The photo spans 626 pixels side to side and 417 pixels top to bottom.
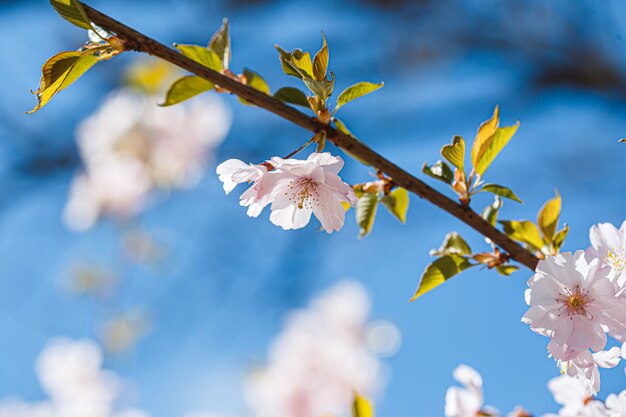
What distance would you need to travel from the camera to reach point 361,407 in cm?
A: 81

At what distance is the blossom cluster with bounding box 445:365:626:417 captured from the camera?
25.0 inches

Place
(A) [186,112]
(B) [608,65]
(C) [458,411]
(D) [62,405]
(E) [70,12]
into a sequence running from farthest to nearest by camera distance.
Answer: (A) [186,112]
(D) [62,405]
(B) [608,65]
(C) [458,411]
(E) [70,12]

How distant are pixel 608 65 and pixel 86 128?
8.16 ft

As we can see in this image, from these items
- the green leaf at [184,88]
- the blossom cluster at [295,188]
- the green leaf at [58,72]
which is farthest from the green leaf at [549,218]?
the green leaf at [58,72]

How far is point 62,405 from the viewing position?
3.34 metres

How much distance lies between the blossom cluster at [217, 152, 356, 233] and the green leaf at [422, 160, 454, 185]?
3.8 inches

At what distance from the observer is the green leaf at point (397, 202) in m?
0.75

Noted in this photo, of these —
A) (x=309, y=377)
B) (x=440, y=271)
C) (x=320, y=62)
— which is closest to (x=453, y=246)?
(x=440, y=271)

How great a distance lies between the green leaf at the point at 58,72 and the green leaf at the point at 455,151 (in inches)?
14.1

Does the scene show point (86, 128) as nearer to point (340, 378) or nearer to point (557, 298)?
point (340, 378)

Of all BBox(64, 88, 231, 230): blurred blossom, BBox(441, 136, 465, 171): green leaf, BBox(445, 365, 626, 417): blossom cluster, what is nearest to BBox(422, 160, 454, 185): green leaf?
BBox(441, 136, 465, 171): green leaf

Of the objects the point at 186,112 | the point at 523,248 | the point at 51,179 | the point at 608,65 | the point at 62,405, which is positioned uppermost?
the point at 186,112

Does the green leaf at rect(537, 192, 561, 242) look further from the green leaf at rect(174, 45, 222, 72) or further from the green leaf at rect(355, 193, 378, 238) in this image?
the green leaf at rect(174, 45, 222, 72)

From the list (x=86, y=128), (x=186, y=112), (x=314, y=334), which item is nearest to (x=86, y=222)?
(x=86, y=128)
